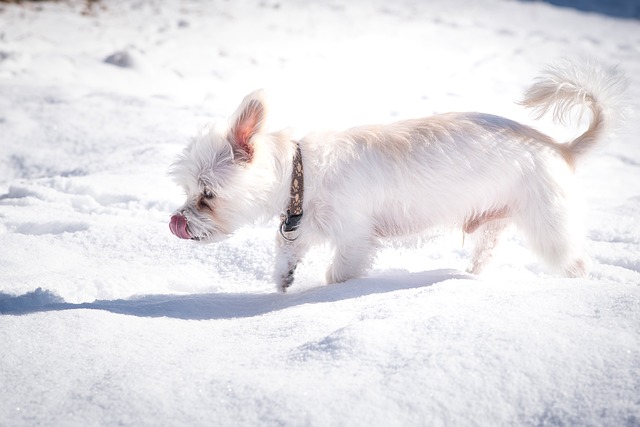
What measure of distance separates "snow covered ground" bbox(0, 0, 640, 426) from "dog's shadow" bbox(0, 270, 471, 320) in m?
0.01

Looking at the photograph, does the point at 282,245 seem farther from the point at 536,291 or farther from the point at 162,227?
the point at 536,291

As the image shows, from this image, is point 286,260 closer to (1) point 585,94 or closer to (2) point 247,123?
(2) point 247,123

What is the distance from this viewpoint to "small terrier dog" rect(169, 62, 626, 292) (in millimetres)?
2461

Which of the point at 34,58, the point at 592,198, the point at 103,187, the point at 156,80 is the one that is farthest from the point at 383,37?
the point at 103,187

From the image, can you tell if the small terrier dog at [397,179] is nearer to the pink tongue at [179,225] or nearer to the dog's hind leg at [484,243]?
the pink tongue at [179,225]

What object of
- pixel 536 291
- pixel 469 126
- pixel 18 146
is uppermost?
pixel 469 126

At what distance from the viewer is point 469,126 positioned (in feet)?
8.42

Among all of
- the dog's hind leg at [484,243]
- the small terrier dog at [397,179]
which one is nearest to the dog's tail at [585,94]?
the small terrier dog at [397,179]

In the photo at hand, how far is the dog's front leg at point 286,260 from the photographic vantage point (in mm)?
2590

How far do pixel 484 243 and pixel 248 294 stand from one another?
116cm

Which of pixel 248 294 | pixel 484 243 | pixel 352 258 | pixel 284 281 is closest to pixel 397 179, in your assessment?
pixel 352 258

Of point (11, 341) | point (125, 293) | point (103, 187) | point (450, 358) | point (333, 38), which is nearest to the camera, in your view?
point (450, 358)

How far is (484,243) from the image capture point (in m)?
2.76

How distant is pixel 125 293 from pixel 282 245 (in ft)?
2.38
